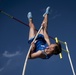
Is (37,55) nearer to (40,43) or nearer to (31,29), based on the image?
(40,43)

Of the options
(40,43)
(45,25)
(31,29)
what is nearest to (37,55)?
(40,43)

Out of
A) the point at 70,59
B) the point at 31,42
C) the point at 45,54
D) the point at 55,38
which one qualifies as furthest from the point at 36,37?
the point at 70,59

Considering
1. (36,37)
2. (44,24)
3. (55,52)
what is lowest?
(55,52)

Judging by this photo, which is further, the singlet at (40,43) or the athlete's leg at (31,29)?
the athlete's leg at (31,29)

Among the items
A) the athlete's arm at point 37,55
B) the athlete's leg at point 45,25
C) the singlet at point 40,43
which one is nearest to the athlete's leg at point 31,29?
the singlet at point 40,43

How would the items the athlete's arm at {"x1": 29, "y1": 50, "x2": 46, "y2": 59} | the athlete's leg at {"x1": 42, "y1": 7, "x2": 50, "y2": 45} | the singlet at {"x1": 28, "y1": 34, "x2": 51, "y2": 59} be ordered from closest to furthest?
1. the athlete's arm at {"x1": 29, "y1": 50, "x2": 46, "y2": 59}
2. the singlet at {"x1": 28, "y1": 34, "x2": 51, "y2": 59}
3. the athlete's leg at {"x1": 42, "y1": 7, "x2": 50, "y2": 45}

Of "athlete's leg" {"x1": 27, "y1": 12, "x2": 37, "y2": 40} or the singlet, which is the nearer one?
the singlet

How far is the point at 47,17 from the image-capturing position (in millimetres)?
9867

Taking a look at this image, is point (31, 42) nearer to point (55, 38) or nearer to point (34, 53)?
point (34, 53)

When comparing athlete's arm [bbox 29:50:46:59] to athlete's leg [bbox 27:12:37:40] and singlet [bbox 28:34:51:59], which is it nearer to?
singlet [bbox 28:34:51:59]

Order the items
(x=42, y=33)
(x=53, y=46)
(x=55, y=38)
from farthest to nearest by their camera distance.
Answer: (x=55, y=38)
(x=42, y=33)
(x=53, y=46)

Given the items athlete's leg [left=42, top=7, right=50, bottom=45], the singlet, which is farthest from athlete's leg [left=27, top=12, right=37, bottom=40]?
athlete's leg [left=42, top=7, right=50, bottom=45]

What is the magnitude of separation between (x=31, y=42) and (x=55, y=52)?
0.94 metres

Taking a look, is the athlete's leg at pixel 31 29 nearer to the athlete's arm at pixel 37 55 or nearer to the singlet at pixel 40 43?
the singlet at pixel 40 43
